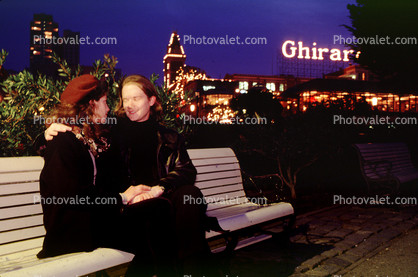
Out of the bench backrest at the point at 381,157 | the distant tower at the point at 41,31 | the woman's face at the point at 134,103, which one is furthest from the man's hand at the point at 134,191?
the distant tower at the point at 41,31

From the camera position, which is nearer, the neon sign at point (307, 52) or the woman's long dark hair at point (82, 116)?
the woman's long dark hair at point (82, 116)

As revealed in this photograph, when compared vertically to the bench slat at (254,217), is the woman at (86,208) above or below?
above

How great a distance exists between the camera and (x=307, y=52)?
53.1 m

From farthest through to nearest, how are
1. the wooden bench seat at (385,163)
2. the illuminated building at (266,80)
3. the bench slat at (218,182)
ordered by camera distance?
the illuminated building at (266,80), the wooden bench seat at (385,163), the bench slat at (218,182)

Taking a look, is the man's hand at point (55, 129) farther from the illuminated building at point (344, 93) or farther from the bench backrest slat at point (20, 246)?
the illuminated building at point (344, 93)

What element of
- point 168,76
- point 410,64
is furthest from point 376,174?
point 168,76

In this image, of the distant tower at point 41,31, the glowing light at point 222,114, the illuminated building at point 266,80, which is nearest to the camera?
the glowing light at point 222,114

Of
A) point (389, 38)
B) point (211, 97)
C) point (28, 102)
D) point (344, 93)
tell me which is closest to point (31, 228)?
point (28, 102)

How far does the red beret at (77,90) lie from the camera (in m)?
2.60

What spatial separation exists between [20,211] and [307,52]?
55.2m

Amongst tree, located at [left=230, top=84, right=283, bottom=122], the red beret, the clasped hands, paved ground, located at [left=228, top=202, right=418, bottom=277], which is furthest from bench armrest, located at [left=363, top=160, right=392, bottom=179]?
tree, located at [left=230, top=84, right=283, bottom=122]

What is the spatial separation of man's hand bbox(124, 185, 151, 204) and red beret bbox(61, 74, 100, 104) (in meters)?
0.81

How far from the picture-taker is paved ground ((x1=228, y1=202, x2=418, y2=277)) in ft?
11.0

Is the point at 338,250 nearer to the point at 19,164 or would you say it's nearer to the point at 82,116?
the point at 82,116
